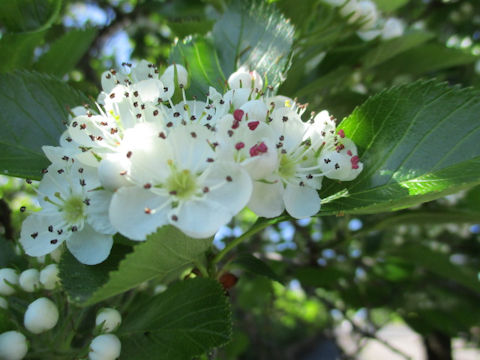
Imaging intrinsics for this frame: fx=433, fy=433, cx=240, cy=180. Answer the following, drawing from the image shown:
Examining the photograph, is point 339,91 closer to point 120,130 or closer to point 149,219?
point 120,130

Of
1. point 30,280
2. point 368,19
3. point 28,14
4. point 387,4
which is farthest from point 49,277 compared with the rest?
point 387,4

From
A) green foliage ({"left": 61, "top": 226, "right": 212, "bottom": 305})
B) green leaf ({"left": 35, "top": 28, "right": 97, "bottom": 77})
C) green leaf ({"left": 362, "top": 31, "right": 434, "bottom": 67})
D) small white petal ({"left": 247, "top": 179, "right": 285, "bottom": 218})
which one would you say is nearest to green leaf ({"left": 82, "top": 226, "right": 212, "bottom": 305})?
green foliage ({"left": 61, "top": 226, "right": 212, "bottom": 305})

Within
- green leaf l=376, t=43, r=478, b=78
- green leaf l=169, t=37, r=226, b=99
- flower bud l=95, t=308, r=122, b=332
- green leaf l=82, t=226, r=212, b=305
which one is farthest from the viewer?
green leaf l=376, t=43, r=478, b=78

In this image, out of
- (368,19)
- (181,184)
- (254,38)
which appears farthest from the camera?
(368,19)

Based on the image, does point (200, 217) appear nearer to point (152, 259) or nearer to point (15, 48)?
point (152, 259)

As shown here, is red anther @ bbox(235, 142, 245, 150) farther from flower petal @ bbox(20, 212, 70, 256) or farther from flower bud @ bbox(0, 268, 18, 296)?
flower bud @ bbox(0, 268, 18, 296)

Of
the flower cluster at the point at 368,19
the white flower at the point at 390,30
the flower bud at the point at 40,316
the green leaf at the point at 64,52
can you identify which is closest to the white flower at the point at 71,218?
the flower bud at the point at 40,316

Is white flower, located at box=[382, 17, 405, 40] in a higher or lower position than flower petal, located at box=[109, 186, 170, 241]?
lower
